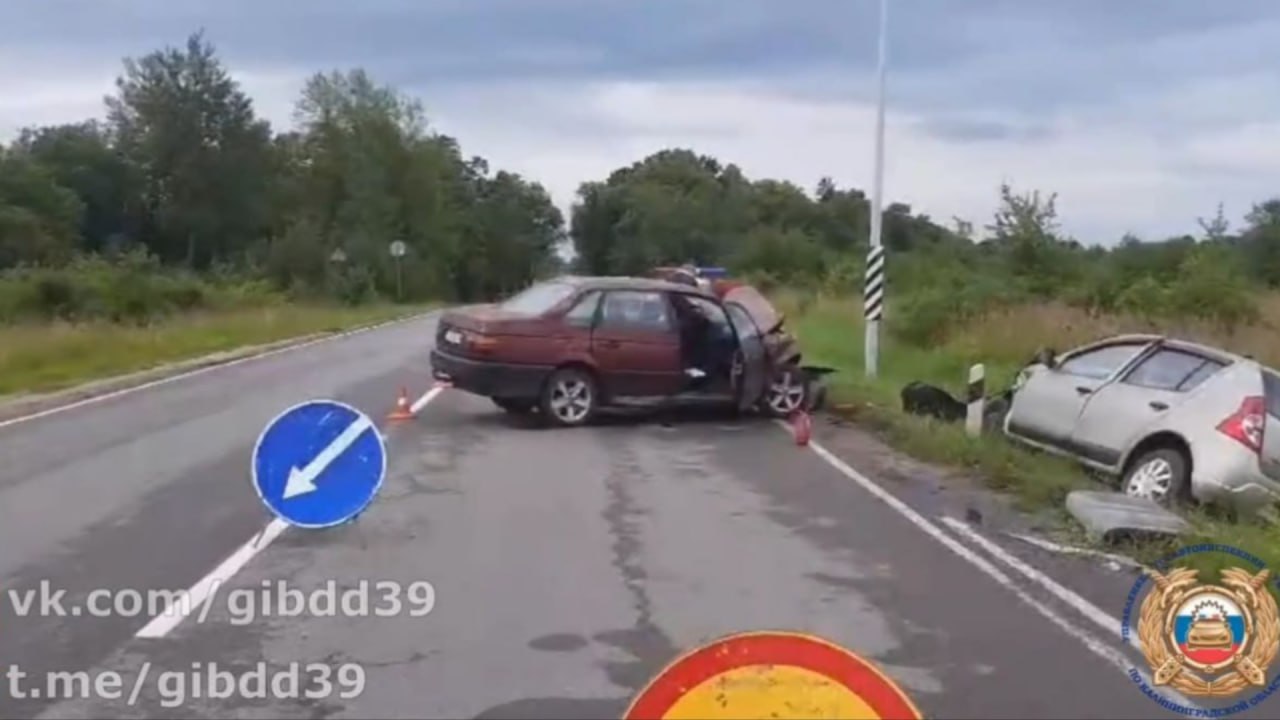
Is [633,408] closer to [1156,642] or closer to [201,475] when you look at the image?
[201,475]

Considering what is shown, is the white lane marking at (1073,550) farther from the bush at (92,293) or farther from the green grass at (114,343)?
the bush at (92,293)

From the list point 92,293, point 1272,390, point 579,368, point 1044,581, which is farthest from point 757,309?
point 92,293

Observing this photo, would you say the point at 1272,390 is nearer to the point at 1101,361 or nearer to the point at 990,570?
the point at 1101,361

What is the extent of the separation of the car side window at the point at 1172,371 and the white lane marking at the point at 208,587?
22.8 ft

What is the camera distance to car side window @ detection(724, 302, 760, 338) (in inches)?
693

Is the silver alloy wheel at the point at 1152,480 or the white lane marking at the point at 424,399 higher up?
the silver alloy wheel at the point at 1152,480

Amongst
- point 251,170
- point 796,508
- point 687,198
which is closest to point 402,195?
point 251,170

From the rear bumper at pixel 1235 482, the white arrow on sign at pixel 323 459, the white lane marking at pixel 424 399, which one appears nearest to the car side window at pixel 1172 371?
the rear bumper at pixel 1235 482

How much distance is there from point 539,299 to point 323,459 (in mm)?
8666

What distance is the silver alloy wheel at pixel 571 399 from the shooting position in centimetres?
1697

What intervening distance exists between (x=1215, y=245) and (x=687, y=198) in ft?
232

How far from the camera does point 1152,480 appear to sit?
11680mm

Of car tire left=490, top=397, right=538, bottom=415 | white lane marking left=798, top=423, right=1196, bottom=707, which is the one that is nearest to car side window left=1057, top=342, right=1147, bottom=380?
white lane marking left=798, top=423, right=1196, bottom=707

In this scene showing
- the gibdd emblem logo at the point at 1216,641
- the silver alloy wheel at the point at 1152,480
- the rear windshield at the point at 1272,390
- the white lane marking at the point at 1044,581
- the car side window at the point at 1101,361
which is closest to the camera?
the gibdd emblem logo at the point at 1216,641
